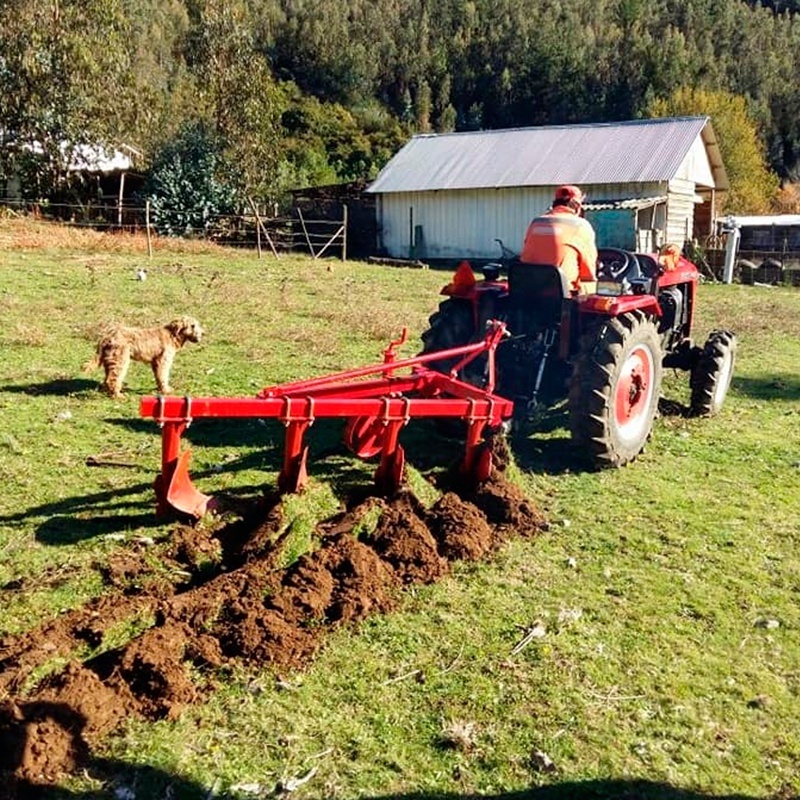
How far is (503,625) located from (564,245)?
10.6ft

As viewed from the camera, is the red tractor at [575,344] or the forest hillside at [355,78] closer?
the red tractor at [575,344]

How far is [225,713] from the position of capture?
136 inches

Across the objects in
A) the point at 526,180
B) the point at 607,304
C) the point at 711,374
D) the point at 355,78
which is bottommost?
the point at 711,374

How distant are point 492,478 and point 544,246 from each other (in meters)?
1.91

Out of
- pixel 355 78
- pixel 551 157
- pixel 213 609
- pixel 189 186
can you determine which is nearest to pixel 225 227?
pixel 189 186

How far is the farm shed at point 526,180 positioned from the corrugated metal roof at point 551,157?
33 millimetres

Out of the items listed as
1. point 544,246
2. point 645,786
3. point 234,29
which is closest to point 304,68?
point 234,29

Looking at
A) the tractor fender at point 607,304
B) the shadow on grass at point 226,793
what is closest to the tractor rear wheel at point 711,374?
the tractor fender at point 607,304

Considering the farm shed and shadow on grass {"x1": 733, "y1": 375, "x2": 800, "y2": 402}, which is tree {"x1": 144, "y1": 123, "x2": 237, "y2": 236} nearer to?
the farm shed

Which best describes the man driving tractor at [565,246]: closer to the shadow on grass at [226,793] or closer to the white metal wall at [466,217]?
the shadow on grass at [226,793]

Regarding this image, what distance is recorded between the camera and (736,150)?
41781mm

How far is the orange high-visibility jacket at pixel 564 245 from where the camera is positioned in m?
6.46

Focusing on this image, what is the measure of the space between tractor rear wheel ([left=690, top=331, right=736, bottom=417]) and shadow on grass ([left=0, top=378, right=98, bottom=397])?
18.5 feet

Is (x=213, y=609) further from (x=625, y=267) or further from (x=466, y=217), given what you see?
(x=466, y=217)
